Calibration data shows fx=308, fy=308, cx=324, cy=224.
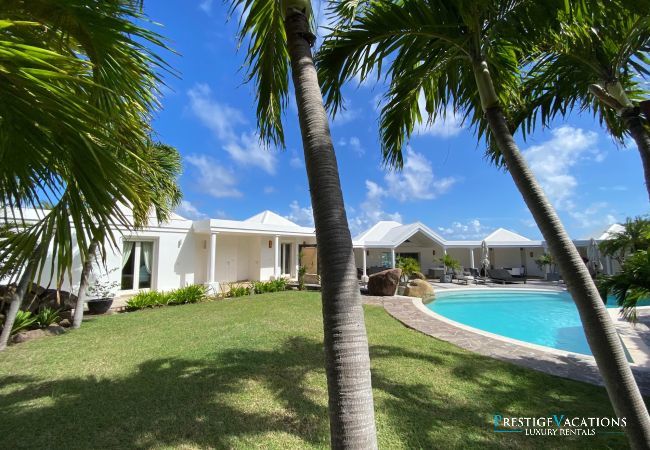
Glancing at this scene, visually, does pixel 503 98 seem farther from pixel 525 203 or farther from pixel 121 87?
pixel 121 87

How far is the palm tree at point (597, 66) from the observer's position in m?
3.49

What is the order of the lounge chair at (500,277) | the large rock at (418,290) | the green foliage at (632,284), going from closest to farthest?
the green foliage at (632,284) < the large rock at (418,290) < the lounge chair at (500,277)

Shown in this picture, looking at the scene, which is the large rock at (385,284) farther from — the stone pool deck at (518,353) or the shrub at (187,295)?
the shrub at (187,295)

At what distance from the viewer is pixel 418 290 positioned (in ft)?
57.4

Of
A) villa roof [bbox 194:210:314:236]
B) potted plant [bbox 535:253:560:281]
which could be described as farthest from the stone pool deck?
potted plant [bbox 535:253:560:281]

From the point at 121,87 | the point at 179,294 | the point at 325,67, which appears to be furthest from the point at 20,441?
the point at 179,294

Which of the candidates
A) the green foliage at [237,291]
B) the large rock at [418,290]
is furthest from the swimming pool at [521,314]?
the green foliage at [237,291]

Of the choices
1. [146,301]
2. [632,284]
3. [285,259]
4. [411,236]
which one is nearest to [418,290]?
[285,259]

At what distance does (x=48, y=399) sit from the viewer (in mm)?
4809

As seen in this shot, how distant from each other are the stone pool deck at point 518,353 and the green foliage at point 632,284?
2.01 m

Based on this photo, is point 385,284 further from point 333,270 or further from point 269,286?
point 333,270

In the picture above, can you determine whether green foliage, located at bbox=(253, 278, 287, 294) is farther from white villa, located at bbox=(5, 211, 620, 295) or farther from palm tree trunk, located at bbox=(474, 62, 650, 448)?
palm tree trunk, located at bbox=(474, 62, 650, 448)

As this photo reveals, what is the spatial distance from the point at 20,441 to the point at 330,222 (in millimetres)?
4910

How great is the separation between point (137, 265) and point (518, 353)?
16.4 m
